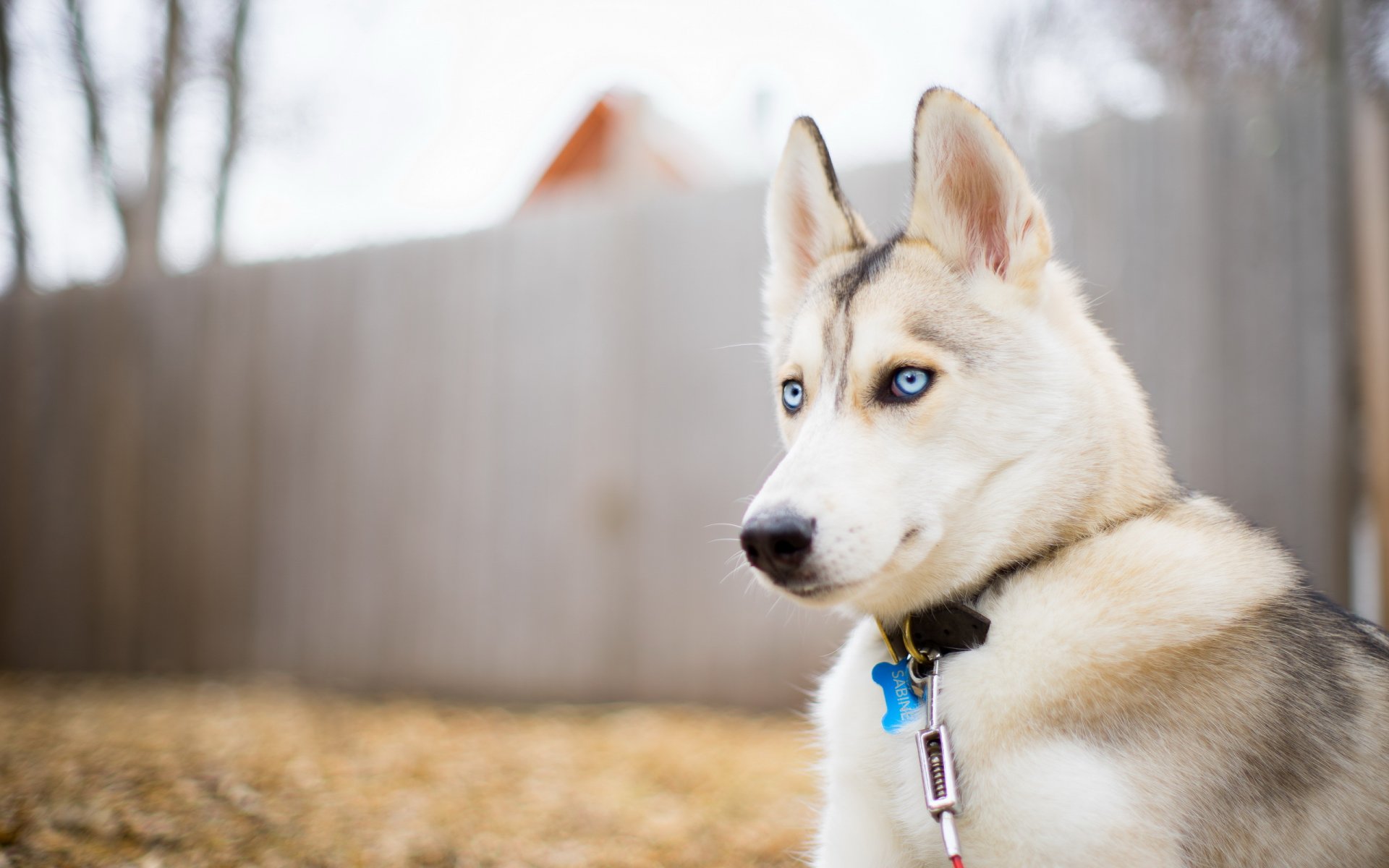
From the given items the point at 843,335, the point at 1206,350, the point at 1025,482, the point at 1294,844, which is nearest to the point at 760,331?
the point at 1206,350

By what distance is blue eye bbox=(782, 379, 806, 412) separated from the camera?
206 centimetres

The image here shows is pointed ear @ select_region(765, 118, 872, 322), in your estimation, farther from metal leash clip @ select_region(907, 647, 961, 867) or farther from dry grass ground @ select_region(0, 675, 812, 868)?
dry grass ground @ select_region(0, 675, 812, 868)

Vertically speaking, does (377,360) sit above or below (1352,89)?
below

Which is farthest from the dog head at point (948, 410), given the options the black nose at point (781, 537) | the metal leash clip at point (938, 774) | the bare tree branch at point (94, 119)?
the bare tree branch at point (94, 119)

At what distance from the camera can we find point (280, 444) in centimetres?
604

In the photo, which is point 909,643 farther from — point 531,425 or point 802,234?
point 531,425

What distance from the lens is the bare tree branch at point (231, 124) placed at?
835 centimetres

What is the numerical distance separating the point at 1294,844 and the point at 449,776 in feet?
10.9

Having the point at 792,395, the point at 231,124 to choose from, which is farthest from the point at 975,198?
the point at 231,124

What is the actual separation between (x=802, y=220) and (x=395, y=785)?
3.00m

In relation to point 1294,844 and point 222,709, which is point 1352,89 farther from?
point 222,709

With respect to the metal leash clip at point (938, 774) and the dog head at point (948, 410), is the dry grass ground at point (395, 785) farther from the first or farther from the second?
the dog head at point (948, 410)

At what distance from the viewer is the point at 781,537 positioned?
1.48m

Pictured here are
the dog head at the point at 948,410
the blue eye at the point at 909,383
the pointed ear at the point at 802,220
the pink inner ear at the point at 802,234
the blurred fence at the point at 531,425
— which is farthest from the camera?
the blurred fence at the point at 531,425
